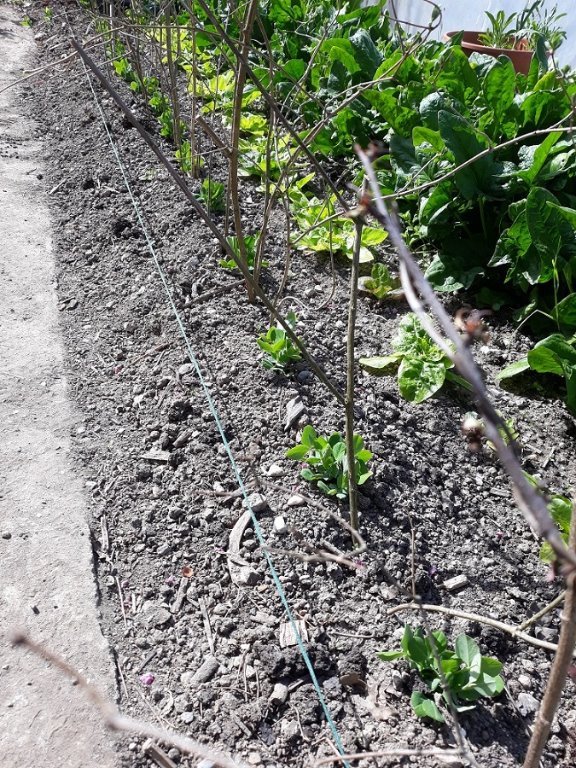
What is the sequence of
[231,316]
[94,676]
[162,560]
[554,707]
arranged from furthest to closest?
[231,316]
[162,560]
[94,676]
[554,707]

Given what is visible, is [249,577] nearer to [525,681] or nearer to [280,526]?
[280,526]

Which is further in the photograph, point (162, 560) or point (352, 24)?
point (352, 24)

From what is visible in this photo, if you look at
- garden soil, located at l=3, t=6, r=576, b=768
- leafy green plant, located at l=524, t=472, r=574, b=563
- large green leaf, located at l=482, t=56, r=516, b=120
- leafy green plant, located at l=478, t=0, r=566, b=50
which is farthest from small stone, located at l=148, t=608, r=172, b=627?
leafy green plant, located at l=478, t=0, r=566, b=50

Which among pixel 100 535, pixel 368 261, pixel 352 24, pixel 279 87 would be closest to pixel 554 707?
pixel 100 535

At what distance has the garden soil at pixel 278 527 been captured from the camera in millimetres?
1462

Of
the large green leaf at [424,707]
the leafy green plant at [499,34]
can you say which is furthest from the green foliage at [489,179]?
the leafy green plant at [499,34]

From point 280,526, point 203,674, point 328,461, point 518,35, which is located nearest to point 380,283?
point 328,461

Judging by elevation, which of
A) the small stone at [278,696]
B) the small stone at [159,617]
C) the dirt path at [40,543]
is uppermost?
the small stone at [278,696]

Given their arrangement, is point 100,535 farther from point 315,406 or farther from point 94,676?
point 315,406

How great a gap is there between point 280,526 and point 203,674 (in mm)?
401

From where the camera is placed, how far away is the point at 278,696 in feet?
4.89

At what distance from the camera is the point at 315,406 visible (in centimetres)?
212

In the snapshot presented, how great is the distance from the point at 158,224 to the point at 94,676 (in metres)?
2.13

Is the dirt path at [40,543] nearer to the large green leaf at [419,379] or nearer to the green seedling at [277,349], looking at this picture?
the green seedling at [277,349]
